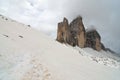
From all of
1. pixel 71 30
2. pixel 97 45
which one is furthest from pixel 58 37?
pixel 97 45

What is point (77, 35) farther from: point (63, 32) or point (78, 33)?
point (63, 32)

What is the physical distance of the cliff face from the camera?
3275 inches

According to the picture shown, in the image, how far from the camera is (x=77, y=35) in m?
90.2

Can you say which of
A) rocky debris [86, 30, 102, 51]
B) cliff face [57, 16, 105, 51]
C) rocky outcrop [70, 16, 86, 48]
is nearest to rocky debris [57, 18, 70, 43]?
cliff face [57, 16, 105, 51]

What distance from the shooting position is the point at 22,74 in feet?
31.0

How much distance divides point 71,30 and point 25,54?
8030 cm

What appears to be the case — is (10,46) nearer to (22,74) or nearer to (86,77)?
(22,74)

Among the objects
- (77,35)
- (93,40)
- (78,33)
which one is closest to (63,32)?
(77,35)

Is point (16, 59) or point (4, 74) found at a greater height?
point (16, 59)

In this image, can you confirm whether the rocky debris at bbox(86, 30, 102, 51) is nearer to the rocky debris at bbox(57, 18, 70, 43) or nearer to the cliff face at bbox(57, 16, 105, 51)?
the cliff face at bbox(57, 16, 105, 51)

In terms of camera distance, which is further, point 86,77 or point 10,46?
point 10,46

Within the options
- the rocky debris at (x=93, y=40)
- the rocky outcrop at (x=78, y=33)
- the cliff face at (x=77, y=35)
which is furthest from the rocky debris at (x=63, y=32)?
the rocky debris at (x=93, y=40)

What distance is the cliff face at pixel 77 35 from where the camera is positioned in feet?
273

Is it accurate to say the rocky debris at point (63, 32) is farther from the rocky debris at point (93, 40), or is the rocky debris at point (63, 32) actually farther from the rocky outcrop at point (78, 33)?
the rocky debris at point (93, 40)
